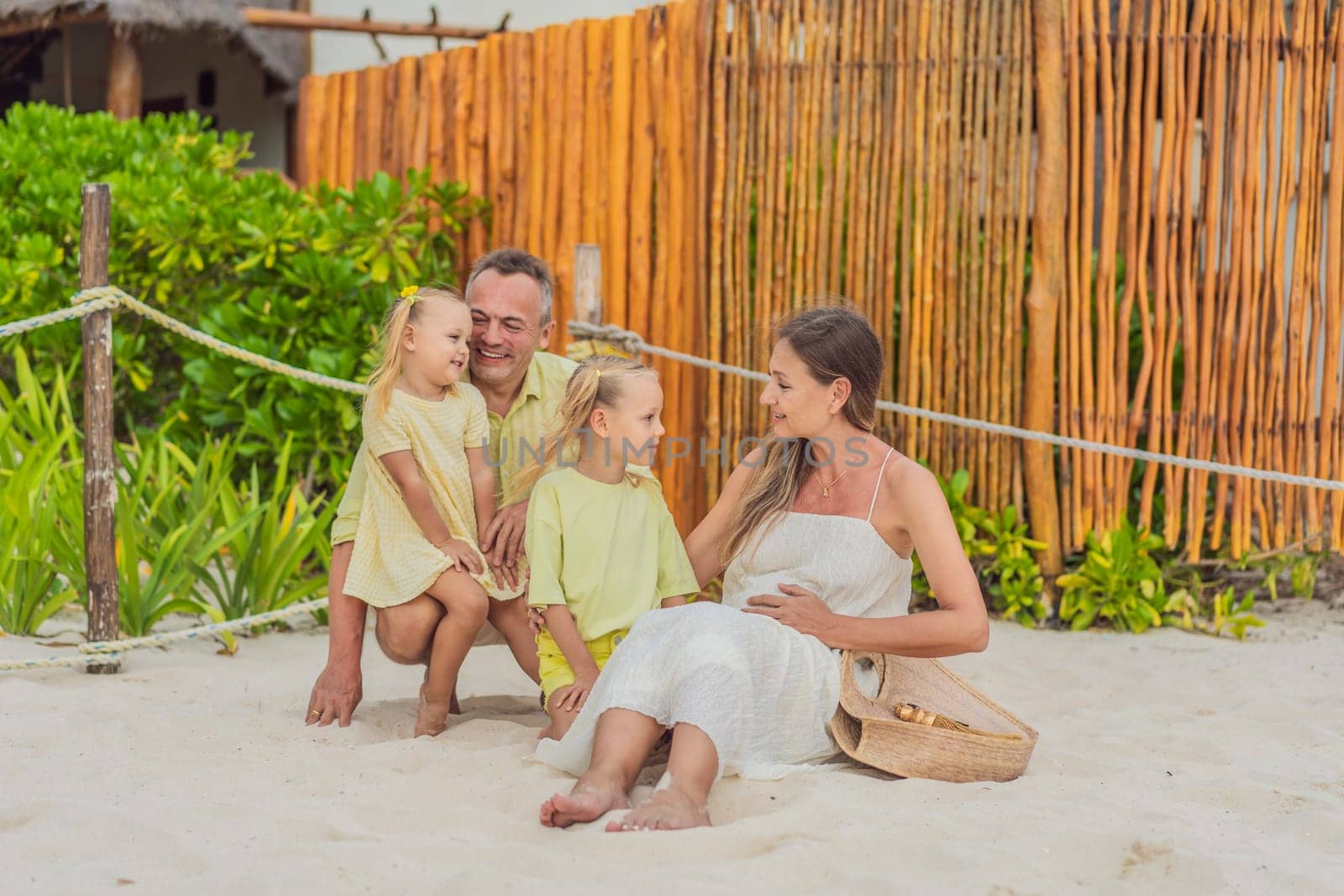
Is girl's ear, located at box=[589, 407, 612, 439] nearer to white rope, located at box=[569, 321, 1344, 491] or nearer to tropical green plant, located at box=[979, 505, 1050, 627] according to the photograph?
white rope, located at box=[569, 321, 1344, 491]

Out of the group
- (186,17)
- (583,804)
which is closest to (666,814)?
(583,804)

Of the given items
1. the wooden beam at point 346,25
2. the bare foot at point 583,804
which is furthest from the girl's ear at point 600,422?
the wooden beam at point 346,25

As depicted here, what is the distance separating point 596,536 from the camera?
3098 mm

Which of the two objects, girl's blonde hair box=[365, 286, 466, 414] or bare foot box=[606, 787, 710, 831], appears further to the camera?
girl's blonde hair box=[365, 286, 466, 414]

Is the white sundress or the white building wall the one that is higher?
the white building wall

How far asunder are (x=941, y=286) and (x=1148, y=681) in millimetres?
1612

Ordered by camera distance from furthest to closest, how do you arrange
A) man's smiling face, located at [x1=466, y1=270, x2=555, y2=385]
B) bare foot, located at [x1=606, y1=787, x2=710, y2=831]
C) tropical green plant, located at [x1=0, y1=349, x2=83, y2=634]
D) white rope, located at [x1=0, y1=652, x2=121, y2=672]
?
tropical green plant, located at [x1=0, y1=349, x2=83, y2=634] → white rope, located at [x1=0, y1=652, x2=121, y2=672] → man's smiling face, located at [x1=466, y1=270, x2=555, y2=385] → bare foot, located at [x1=606, y1=787, x2=710, y2=831]

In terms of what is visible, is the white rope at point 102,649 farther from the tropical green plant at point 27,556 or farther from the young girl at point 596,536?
the young girl at point 596,536

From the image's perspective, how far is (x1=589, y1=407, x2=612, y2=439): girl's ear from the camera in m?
3.12

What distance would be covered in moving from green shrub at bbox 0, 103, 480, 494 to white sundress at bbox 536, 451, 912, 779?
2.56 meters

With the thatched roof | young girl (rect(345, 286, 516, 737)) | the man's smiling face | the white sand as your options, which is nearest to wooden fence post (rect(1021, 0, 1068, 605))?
the white sand

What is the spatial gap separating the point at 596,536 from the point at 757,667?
0.56 m

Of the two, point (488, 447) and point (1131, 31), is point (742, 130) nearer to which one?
point (1131, 31)

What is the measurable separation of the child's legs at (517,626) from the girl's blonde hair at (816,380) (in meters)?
0.56
